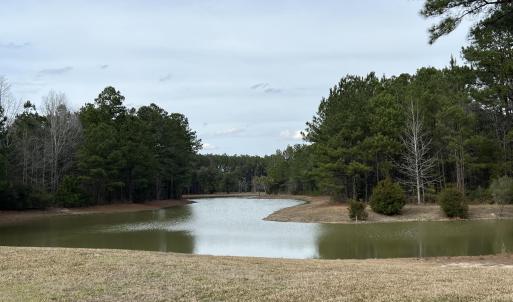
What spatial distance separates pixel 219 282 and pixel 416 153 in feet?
119

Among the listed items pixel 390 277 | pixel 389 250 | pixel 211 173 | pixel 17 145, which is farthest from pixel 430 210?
pixel 211 173

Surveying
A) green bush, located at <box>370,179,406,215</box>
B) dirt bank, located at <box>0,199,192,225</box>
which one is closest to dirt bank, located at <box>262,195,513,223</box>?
green bush, located at <box>370,179,406,215</box>

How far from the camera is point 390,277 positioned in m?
10.3

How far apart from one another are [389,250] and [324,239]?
5034 millimetres

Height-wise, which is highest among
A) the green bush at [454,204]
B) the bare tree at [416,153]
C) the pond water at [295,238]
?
the bare tree at [416,153]

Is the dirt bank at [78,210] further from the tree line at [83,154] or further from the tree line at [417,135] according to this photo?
the tree line at [417,135]

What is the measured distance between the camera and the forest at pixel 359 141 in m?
42.6

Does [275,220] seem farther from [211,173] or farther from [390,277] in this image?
[211,173]

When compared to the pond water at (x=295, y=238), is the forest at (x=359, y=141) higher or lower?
higher

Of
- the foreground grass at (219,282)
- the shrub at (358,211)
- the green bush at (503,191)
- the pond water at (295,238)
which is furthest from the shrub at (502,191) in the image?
the foreground grass at (219,282)

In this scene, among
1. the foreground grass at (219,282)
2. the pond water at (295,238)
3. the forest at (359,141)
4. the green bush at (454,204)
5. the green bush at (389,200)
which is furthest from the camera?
the forest at (359,141)

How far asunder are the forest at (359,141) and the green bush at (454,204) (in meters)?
6.26

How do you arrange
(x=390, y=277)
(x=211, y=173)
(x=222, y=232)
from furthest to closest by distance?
(x=211, y=173) < (x=222, y=232) < (x=390, y=277)

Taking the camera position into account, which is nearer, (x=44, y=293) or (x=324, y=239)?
(x=44, y=293)
